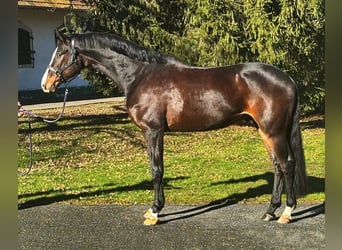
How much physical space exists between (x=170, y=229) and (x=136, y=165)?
4.27 m

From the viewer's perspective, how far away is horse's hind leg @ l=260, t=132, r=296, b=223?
497 cm

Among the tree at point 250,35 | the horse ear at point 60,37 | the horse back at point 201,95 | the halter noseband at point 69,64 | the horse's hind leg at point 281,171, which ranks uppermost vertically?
the tree at point 250,35

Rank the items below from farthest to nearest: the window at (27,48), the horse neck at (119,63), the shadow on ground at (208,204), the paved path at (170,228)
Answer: the window at (27,48), the shadow on ground at (208,204), the horse neck at (119,63), the paved path at (170,228)

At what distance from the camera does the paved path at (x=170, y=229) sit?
4.50 m

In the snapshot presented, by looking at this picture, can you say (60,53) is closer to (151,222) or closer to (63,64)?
(63,64)

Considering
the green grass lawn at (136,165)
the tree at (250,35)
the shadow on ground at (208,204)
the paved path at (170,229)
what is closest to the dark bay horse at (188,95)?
the paved path at (170,229)

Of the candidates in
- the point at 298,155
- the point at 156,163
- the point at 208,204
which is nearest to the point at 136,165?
the point at 208,204

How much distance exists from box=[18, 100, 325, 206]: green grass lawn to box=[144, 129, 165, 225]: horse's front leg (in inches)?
41.8

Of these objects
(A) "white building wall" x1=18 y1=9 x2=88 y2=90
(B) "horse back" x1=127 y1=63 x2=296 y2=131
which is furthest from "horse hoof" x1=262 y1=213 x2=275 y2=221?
(A) "white building wall" x1=18 y1=9 x2=88 y2=90

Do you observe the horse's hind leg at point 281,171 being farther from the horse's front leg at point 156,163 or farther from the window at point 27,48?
the window at point 27,48

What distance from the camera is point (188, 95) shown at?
5016mm

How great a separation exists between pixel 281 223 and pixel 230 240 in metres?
0.83
